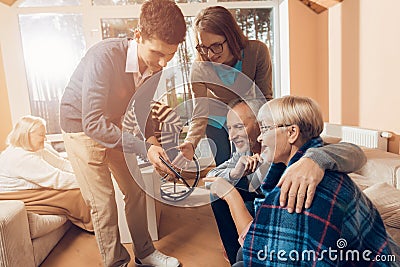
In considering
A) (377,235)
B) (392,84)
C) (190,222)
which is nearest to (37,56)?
(190,222)

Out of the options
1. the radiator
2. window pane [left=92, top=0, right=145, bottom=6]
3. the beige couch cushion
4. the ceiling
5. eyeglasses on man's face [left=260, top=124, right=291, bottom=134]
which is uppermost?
window pane [left=92, top=0, right=145, bottom=6]

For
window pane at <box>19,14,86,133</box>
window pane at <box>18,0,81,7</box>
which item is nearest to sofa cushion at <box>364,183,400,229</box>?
A: window pane at <box>19,14,86,133</box>

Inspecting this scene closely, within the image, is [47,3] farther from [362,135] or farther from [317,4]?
[362,135]

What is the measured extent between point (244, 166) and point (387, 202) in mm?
536

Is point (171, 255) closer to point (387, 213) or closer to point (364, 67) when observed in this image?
point (387, 213)

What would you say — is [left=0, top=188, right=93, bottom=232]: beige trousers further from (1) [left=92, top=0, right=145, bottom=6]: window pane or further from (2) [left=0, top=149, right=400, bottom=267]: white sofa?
(1) [left=92, top=0, right=145, bottom=6]: window pane

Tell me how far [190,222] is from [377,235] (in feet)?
2.92

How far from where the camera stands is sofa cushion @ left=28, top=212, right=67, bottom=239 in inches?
50.6

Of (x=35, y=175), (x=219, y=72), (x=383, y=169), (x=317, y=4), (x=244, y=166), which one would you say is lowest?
(x=383, y=169)

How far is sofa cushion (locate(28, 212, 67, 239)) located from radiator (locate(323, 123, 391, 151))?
1.43 m

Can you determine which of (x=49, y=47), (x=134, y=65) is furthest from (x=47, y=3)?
(x=134, y=65)

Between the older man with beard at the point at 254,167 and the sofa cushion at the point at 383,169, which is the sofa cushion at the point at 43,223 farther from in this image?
the sofa cushion at the point at 383,169

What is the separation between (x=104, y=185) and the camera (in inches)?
44.1

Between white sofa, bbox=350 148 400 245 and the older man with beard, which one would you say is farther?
white sofa, bbox=350 148 400 245
